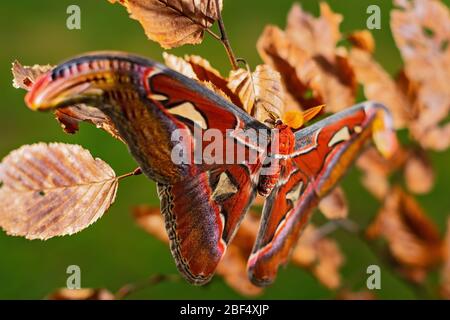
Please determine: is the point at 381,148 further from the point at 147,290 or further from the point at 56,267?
the point at 56,267

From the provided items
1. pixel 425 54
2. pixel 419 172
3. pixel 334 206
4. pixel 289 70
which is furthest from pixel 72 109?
pixel 419 172

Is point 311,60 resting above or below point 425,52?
below

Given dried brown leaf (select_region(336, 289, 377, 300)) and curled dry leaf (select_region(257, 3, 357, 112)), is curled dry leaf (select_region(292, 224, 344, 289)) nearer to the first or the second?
dried brown leaf (select_region(336, 289, 377, 300))

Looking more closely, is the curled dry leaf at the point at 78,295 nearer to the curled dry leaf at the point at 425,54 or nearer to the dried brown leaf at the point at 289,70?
the dried brown leaf at the point at 289,70

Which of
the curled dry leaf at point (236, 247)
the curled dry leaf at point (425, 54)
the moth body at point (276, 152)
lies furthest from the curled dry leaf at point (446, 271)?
the moth body at point (276, 152)

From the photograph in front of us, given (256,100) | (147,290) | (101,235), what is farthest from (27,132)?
(256,100)

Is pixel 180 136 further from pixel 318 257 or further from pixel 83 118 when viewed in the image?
pixel 318 257
